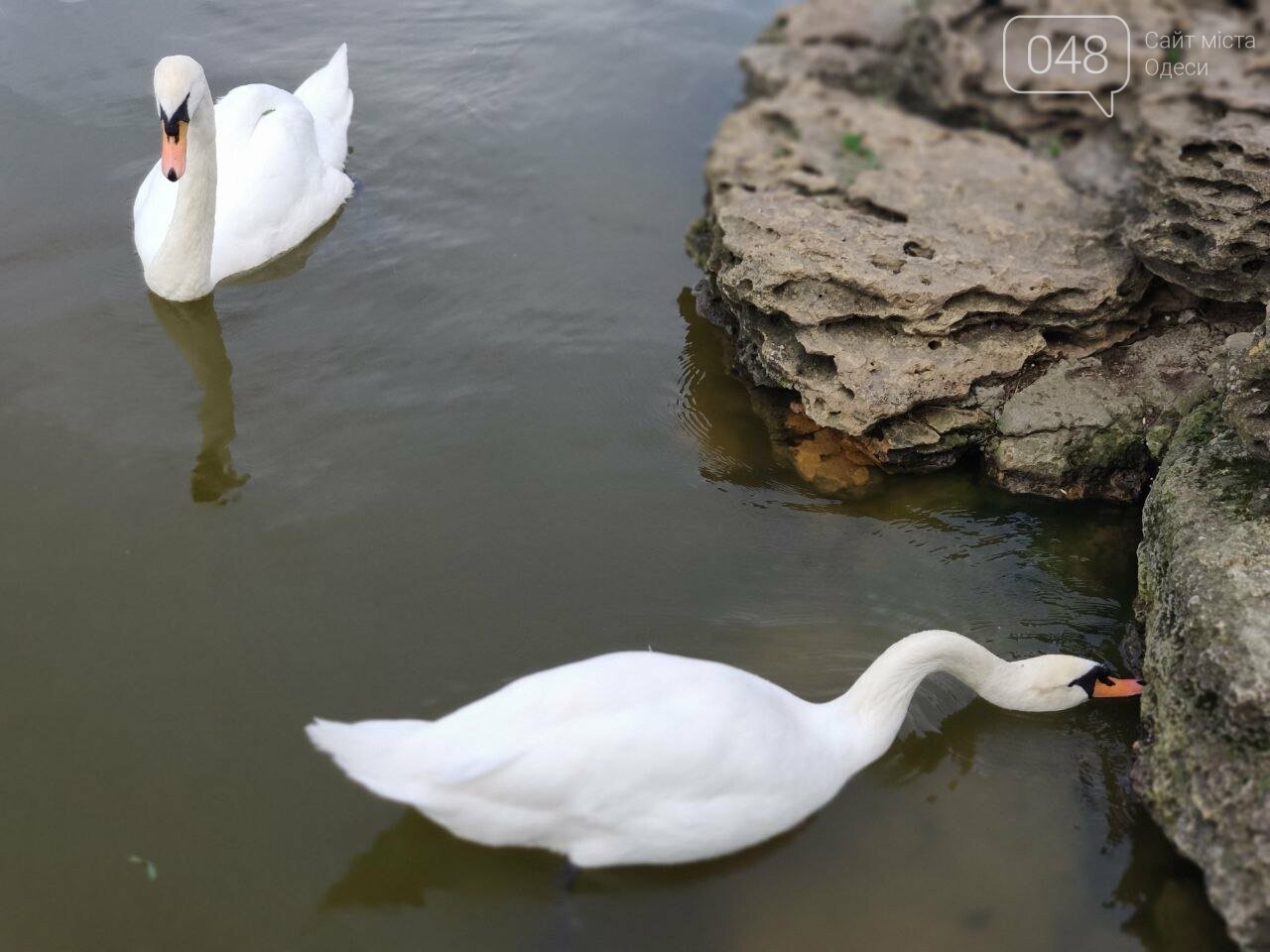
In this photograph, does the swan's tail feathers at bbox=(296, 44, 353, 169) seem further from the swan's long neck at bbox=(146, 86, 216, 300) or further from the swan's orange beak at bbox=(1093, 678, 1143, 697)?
the swan's orange beak at bbox=(1093, 678, 1143, 697)

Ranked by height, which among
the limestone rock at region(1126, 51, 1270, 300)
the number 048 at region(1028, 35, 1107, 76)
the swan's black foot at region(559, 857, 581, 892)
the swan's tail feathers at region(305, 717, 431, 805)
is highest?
the number 048 at region(1028, 35, 1107, 76)

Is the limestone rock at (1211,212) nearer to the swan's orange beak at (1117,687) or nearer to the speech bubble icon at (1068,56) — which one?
the swan's orange beak at (1117,687)

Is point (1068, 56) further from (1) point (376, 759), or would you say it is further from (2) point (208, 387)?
(1) point (376, 759)

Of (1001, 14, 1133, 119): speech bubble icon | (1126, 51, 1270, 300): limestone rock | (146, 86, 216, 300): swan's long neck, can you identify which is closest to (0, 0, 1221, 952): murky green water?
(146, 86, 216, 300): swan's long neck

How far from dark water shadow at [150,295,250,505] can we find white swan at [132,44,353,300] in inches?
3.5

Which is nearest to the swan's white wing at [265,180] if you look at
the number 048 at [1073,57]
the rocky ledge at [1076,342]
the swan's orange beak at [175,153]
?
the swan's orange beak at [175,153]

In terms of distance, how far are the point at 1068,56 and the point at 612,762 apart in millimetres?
7072

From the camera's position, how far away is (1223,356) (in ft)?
15.2

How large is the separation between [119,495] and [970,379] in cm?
367

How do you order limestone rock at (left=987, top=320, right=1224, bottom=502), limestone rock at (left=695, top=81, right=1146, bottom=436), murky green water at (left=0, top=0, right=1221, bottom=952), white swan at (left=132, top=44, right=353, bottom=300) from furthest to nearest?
white swan at (left=132, top=44, right=353, bottom=300) < limestone rock at (left=695, top=81, right=1146, bottom=436) < limestone rock at (left=987, top=320, right=1224, bottom=502) < murky green water at (left=0, top=0, right=1221, bottom=952)

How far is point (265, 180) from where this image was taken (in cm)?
649

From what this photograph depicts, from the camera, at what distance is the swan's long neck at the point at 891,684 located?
13.2ft

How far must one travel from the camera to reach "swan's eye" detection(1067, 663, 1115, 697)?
4.24m

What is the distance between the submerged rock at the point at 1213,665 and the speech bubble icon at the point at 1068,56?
4.46m
